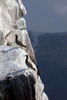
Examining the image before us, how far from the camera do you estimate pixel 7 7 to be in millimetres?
30406

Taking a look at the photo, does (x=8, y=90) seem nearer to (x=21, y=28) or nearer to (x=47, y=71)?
(x=21, y=28)

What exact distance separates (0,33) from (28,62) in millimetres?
2436

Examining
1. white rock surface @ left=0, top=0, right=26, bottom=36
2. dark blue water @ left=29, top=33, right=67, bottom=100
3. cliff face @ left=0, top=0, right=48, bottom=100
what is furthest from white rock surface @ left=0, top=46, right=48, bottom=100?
dark blue water @ left=29, top=33, right=67, bottom=100

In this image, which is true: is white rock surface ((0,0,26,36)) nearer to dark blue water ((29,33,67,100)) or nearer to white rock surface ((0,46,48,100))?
white rock surface ((0,46,48,100))

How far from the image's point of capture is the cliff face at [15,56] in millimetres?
22234

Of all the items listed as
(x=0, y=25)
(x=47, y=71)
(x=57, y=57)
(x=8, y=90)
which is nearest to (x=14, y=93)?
(x=8, y=90)

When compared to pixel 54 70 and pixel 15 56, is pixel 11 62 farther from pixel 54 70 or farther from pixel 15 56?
pixel 54 70

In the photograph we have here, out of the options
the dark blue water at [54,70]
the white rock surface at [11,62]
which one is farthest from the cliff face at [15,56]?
the dark blue water at [54,70]

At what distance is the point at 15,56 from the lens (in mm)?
24750

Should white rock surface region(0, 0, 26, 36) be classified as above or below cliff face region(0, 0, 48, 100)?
above

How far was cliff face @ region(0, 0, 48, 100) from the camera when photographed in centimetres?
2223

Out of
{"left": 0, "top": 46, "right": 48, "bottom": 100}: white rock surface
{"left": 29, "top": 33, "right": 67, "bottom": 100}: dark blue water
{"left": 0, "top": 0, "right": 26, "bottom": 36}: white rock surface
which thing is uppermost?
{"left": 0, "top": 0, "right": 26, "bottom": 36}: white rock surface

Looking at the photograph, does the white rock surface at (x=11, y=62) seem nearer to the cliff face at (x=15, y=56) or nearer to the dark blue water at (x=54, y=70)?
the cliff face at (x=15, y=56)

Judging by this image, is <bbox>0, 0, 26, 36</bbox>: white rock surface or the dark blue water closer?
<bbox>0, 0, 26, 36</bbox>: white rock surface
